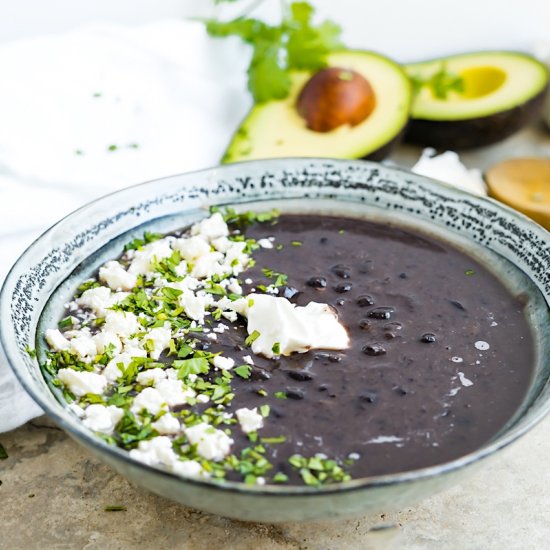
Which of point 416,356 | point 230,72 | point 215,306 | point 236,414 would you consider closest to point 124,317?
point 215,306

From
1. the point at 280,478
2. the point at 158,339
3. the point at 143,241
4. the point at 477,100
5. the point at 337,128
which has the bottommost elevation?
the point at 280,478

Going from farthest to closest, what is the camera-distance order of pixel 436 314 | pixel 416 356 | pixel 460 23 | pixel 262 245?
A: pixel 460 23 → pixel 262 245 → pixel 436 314 → pixel 416 356

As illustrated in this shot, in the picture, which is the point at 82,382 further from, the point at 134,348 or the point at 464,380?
the point at 464,380

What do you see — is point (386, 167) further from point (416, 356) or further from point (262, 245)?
point (416, 356)

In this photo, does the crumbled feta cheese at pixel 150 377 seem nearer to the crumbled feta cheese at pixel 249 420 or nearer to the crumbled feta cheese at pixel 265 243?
the crumbled feta cheese at pixel 249 420

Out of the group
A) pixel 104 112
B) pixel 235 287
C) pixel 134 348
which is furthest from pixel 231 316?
pixel 104 112

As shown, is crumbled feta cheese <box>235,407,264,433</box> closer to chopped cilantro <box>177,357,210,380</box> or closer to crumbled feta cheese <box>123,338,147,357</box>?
chopped cilantro <box>177,357,210,380</box>

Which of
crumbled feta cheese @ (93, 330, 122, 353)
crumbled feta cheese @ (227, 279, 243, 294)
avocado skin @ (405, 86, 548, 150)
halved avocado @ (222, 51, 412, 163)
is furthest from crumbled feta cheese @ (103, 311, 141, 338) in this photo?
avocado skin @ (405, 86, 548, 150)
